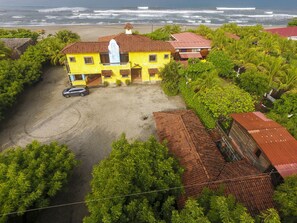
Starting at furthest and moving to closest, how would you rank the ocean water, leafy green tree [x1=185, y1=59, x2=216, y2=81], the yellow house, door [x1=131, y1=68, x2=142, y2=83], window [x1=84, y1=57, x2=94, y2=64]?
1. the ocean water
2. door [x1=131, y1=68, x2=142, y2=83]
3. window [x1=84, y1=57, x2=94, y2=64]
4. the yellow house
5. leafy green tree [x1=185, y1=59, x2=216, y2=81]

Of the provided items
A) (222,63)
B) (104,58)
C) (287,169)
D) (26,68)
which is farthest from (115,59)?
(287,169)

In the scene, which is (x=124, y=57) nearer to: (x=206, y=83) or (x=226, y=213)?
(x=206, y=83)

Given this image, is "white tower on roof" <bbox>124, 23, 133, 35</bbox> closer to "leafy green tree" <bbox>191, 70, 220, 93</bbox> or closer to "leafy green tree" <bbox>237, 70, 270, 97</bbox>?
"leafy green tree" <bbox>191, 70, 220, 93</bbox>

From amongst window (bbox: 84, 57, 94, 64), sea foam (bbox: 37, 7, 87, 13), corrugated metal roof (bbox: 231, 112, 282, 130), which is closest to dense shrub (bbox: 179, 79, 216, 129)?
corrugated metal roof (bbox: 231, 112, 282, 130)

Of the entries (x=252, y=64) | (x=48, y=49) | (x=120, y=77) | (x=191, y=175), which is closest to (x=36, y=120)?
(x=120, y=77)

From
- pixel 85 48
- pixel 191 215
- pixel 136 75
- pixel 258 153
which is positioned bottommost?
pixel 136 75

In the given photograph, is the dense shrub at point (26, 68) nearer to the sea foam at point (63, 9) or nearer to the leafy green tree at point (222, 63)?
the leafy green tree at point (222, 63)
